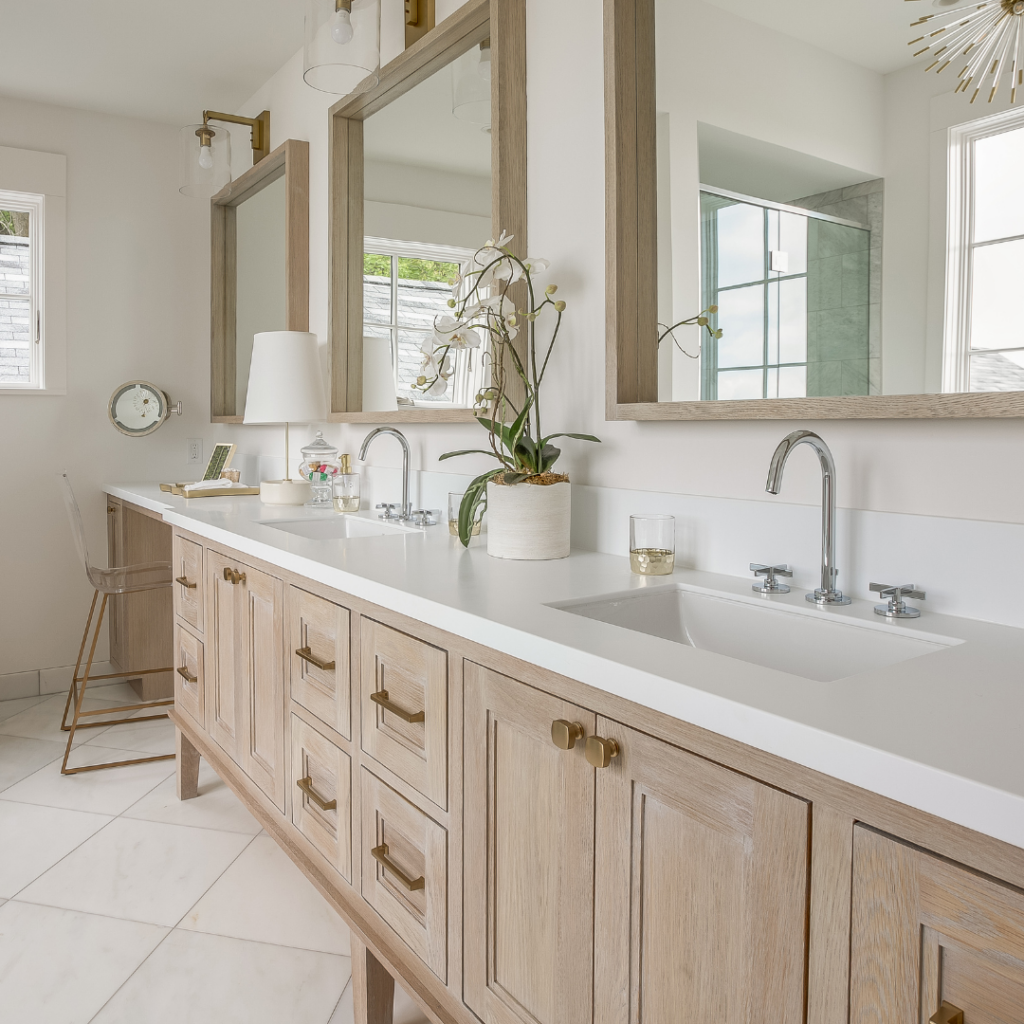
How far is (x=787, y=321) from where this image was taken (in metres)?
1.32

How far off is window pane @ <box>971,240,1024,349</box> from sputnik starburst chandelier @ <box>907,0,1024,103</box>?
0.18 meters

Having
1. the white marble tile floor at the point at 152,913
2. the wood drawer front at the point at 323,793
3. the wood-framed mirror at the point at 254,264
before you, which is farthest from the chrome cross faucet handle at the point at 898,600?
the wood-framed mirror at the point at 254,264

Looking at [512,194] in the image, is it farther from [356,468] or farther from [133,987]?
[133,987]

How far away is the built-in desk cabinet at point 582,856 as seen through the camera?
617 millimetres

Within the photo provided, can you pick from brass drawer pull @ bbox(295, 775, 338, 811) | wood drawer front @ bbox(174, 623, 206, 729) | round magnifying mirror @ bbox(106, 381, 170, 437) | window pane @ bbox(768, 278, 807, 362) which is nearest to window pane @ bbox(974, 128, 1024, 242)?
window pane @ bbox(768, 278, 807, 362)

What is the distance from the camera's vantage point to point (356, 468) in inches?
103

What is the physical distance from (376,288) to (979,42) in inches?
65.7

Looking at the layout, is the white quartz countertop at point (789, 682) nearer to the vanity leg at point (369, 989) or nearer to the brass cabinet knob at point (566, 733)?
the brass cabinet knob at point (566, 733)

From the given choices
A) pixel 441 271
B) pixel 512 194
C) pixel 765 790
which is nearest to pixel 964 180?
pixel 765 790

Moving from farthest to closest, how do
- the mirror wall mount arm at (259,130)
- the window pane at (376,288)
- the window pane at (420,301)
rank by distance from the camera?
1. the mirror wall mount arm at (259,130)
2. the window pane at (376,288)
3. the window pane at (420,301)

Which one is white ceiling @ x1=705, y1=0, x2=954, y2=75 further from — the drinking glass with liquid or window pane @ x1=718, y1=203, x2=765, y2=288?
the drinking glass with liquid

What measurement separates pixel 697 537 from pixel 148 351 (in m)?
3.01

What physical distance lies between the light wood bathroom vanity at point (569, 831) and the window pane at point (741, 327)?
41cm

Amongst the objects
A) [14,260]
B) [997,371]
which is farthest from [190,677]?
[14,260]
